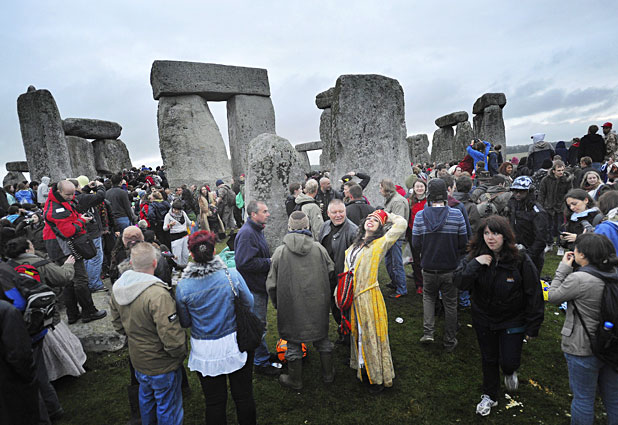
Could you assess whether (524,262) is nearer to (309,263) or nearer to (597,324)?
(597,324)

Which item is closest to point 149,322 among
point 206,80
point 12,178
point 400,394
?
point 400,394

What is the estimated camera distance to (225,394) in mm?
2568

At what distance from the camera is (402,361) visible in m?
3.70

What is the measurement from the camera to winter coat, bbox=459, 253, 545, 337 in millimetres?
2646

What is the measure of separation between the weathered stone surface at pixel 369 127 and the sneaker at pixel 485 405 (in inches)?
202

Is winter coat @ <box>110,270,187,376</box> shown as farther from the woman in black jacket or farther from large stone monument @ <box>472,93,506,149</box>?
large stone monument @ <box>472,93,506,149</box>

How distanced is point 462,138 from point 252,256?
16.5 m

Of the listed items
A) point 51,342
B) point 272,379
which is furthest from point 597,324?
point 51,342

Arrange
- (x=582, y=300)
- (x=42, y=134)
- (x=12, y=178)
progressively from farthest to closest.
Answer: (x=12, y=178)
(x=42, y=134)
(x=582, y=300)

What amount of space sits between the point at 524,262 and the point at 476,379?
138 centimetres

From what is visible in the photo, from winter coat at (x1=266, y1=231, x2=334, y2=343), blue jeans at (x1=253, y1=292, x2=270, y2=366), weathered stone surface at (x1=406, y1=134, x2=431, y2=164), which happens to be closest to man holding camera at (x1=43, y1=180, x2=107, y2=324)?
blue jeans at (x1=253, y1=292, x2=270, y2=366)

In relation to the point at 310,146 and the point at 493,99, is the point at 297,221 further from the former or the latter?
the point at 310,146

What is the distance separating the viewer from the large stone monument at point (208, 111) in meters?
10.8

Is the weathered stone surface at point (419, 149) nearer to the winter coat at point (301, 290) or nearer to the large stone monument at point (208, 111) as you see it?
the large stone monument at point (208, 111)
